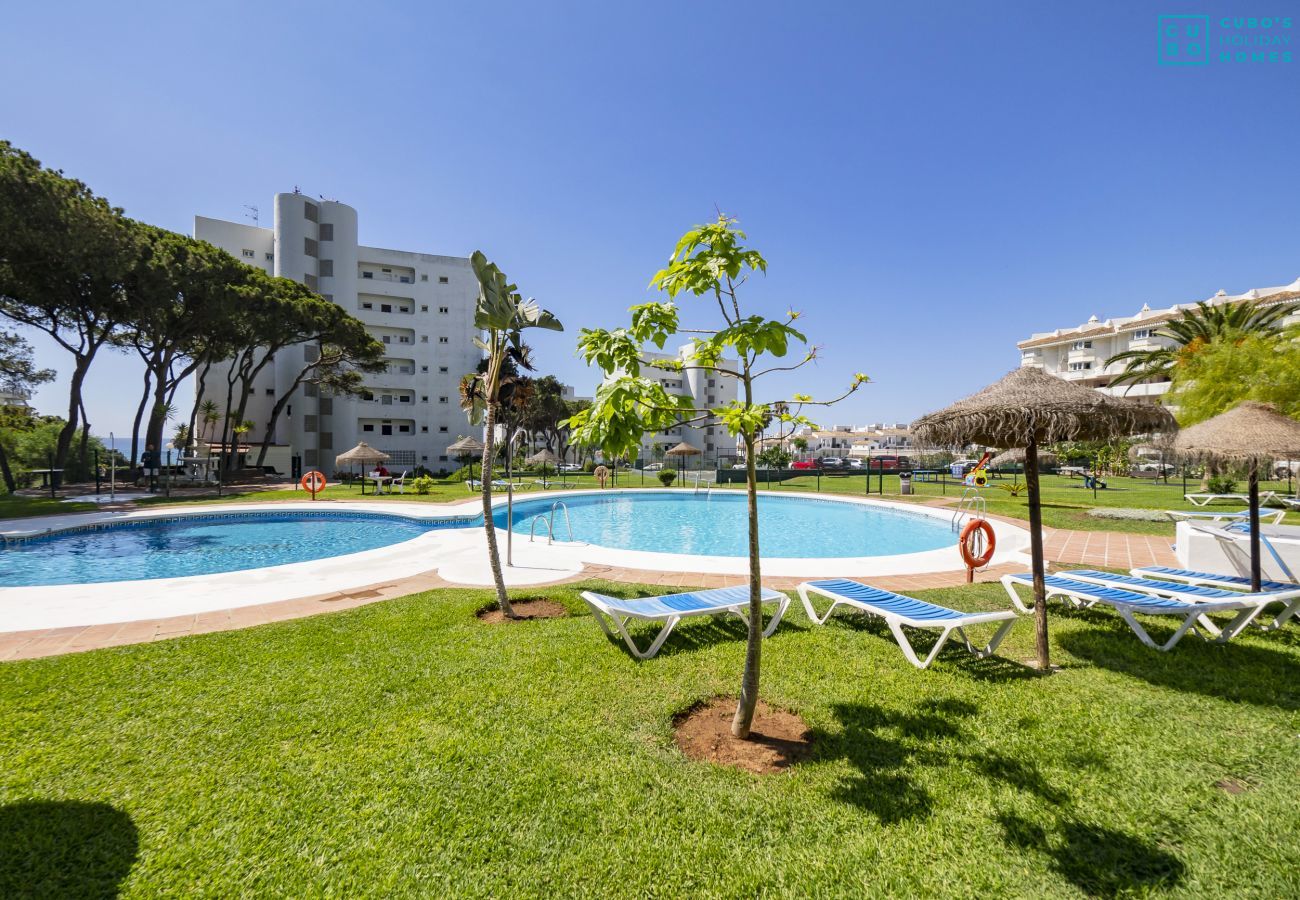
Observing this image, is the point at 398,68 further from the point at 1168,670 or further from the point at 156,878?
the point at 1168,670

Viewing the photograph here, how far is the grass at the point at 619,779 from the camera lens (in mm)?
2395

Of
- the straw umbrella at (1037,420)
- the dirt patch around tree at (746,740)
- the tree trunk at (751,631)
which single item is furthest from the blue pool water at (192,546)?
the straw umbrella at (1037,420)

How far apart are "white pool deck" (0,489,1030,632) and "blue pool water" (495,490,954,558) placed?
241cm

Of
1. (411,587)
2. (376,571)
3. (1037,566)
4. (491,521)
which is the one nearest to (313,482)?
(376,571)

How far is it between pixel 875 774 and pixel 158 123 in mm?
16335

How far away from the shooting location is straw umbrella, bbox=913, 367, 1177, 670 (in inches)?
181

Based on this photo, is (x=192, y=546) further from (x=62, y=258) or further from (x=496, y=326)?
(x=62, y=258)

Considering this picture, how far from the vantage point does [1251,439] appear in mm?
5508

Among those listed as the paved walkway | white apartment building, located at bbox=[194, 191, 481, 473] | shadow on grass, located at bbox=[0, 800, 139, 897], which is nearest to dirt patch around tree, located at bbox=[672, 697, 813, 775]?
shadow on grass, located at bbox=[0, 800, 139, 897]

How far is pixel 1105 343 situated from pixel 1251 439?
69720 millimetres

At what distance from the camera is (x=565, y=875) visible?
237 centimetres

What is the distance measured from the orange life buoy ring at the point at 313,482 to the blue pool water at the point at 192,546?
3.32 meters

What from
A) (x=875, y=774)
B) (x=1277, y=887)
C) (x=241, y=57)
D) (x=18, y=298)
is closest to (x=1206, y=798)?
(x=1277, y=887)

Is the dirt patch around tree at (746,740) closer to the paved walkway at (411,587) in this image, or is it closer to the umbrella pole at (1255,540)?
the paved walkway at (411,587)
